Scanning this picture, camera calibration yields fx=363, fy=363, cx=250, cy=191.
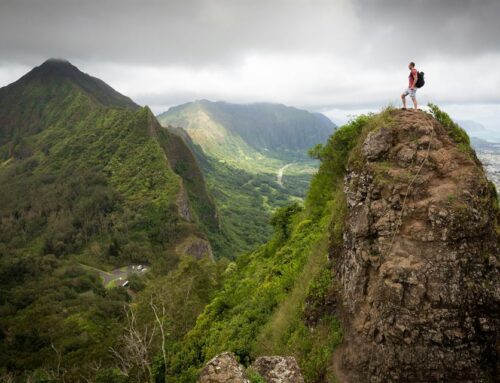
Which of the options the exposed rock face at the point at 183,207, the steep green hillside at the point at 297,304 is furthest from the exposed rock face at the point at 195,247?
the steep green hillside at the point at 297,304

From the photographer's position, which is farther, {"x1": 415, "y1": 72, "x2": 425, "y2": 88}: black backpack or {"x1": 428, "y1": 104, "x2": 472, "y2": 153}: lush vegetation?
{"x1": 415, "y1": 72, "x2": 425, "y2": 88}: black backpack

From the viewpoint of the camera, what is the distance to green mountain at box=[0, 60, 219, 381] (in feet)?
257

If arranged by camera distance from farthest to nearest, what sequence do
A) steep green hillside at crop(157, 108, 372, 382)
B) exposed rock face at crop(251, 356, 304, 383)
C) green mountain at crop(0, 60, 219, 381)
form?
green mountain at crop(0, 60, 219, 381) < steep green hillside at crop(157, 108, 372, 382) < exposed rock face at crop(251, 356, 304, 383)

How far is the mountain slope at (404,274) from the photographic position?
12.6m

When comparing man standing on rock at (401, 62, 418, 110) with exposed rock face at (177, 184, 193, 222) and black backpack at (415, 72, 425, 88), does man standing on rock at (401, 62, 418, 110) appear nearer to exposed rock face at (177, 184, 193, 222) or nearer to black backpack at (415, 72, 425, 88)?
black backpack at (415, 72, 425, 88)

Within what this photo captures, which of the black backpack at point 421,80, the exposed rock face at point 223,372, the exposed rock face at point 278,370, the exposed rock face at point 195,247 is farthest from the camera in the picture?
the exposed rock face at point 195,247

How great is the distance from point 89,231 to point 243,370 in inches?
5778

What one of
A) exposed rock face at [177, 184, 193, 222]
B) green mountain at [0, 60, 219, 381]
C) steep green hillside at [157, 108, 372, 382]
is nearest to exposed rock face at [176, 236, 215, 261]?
green mountain at [0, 60, 219, 381]

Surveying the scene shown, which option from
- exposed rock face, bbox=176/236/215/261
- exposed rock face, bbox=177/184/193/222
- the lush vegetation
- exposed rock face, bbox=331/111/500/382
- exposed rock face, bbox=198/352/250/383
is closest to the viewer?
exposed rock face, bbox=198/352/250/383

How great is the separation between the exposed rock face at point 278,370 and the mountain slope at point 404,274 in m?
3.31

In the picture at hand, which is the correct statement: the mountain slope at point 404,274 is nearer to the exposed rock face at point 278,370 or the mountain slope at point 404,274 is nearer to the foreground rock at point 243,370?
the exposed rock face at point 278,370

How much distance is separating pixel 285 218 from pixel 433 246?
25961 millimetres

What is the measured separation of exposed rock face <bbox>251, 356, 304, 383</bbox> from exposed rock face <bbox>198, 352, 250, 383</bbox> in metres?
1.46

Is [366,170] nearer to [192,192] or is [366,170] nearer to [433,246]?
[433,246]
